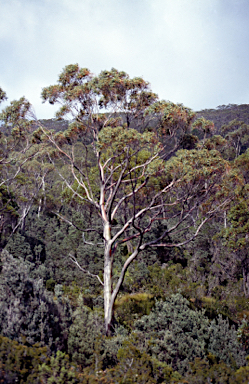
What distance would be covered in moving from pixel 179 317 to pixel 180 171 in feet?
14.8

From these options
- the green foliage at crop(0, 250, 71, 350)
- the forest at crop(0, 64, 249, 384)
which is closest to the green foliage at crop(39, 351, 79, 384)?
the forest at crop(0, 64, 249, 384)

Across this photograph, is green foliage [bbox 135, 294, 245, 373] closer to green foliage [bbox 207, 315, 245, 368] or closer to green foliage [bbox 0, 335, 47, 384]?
green foliage [bbox 207, 315, 245, 368]

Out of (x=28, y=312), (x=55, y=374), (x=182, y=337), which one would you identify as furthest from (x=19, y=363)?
(x=182, y=337)

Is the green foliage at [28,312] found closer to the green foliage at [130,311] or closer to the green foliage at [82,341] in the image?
the green foliage at [82,341]

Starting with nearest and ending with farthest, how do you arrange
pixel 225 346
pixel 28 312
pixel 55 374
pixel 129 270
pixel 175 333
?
pixel 55 374
pixel 28 312
pixel 225 346
pixel 175 333
pixel 129 270

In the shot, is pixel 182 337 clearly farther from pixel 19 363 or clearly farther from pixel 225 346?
pixel 19 363

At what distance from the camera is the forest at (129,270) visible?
3975 millimetres

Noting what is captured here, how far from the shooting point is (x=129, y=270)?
12.3m

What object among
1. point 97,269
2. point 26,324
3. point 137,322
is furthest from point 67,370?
point 97,269

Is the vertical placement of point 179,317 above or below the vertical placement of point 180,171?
below

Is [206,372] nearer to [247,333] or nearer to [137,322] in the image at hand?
[247,333]

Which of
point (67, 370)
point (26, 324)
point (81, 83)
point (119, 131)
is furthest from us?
point (81, 83)

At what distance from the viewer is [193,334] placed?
5.65 metres

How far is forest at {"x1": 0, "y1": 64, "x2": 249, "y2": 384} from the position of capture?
397 centimetres
